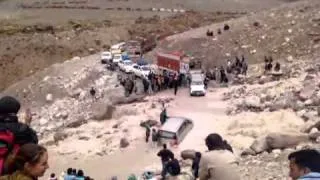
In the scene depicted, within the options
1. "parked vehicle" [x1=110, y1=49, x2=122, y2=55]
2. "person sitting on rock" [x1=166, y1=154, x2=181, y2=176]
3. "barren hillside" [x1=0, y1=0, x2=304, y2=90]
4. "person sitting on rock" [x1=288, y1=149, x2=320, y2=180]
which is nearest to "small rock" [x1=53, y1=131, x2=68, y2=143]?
"parked vehicle" [x1=110, y1=49, x2=122, y2=55]

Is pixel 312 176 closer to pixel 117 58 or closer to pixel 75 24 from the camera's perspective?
pixel 117 58

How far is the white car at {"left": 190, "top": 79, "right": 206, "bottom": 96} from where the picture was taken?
38.8m

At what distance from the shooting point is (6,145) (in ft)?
25.5

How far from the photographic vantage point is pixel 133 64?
1821 inches

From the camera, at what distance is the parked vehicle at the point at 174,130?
28609 mm

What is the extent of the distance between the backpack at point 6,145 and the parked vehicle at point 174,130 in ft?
67.4

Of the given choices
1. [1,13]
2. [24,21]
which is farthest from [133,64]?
[1,13]

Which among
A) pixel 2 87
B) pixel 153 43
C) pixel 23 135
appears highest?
pixel 23 135

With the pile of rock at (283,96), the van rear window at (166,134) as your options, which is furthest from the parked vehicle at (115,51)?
the van rear window at (166,134)

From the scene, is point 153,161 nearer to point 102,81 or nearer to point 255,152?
point 255,152

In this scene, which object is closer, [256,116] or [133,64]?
[256,116]

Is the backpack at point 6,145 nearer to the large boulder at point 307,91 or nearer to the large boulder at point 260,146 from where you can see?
the large boulder at point 260,146

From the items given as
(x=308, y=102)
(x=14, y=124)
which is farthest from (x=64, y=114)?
(x=14, y=124)

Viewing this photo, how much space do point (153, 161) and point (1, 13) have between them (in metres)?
56.9
